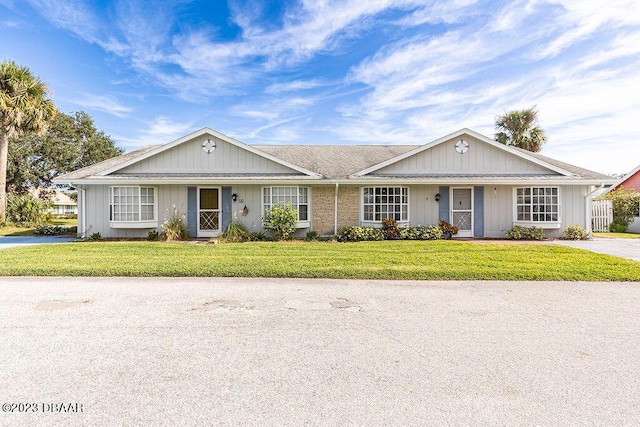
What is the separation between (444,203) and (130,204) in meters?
13.1

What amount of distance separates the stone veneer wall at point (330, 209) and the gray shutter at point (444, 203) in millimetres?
3542

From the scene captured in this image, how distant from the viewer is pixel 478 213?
1316 cm

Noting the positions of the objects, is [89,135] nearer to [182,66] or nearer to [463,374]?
[182,66]

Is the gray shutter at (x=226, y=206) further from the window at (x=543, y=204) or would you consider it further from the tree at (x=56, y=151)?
the tree at (x=56, y=151)

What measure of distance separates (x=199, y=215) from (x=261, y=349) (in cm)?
1079

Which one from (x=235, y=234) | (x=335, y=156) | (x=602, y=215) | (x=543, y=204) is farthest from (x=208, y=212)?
(x=602, y=215)

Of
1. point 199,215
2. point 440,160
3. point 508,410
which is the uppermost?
point 440,160

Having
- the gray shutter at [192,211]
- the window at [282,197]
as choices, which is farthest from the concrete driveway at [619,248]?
the gray shutter at [192,211]

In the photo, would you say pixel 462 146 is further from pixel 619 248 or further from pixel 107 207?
pixel 107 207

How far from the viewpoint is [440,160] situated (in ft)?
43.3

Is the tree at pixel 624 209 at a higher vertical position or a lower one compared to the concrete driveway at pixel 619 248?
higher

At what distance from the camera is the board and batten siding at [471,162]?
43.1 ft

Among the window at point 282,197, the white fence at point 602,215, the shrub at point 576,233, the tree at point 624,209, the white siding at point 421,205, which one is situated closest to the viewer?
the shrub at point 576,233

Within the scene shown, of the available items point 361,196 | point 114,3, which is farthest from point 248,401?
point 114,3
